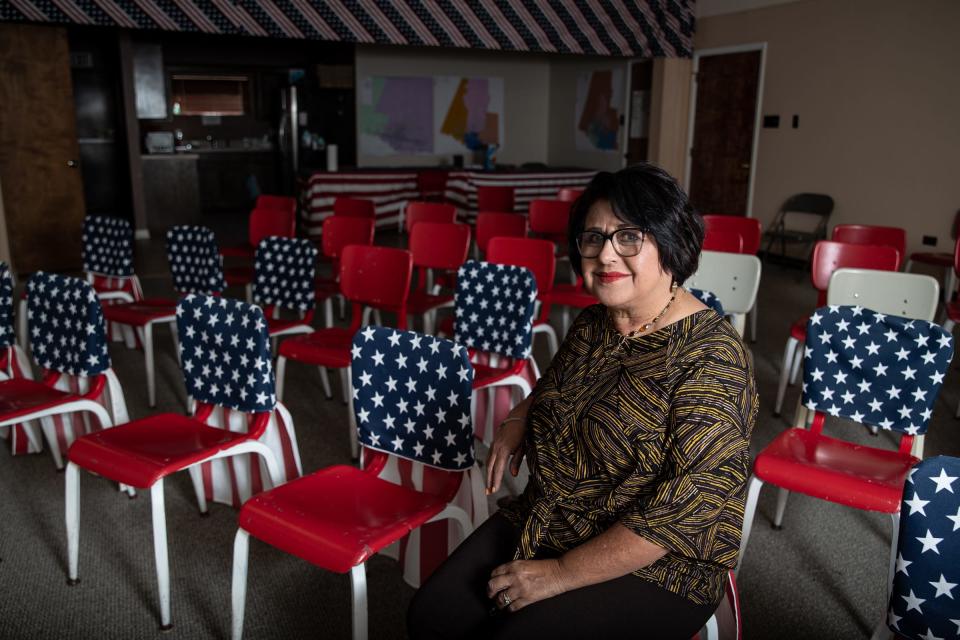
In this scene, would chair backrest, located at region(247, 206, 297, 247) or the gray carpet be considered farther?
chair backrest, located at region(247, 206, 297, 247)

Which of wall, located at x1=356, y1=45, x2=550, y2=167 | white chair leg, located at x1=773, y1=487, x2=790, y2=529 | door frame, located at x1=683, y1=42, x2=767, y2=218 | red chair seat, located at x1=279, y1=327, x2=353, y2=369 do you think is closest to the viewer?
white chair leg, located at x1=773, y1=487, x2=790, y2=529

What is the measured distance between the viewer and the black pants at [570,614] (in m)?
1.60

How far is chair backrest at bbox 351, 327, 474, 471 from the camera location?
2.21 m

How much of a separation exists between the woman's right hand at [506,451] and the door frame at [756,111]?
700 centimetres

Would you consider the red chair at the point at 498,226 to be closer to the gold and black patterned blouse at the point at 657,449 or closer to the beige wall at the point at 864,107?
the gold and black patterned blouse at the point at 657,449

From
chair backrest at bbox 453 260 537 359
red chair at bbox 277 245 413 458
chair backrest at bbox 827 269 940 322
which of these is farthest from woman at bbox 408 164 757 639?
chair backrest at bbox 827 269 940 322

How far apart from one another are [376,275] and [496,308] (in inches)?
32.7

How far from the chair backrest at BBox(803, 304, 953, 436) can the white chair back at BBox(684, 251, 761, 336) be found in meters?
1.25

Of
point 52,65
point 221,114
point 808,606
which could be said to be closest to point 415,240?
point 808,606

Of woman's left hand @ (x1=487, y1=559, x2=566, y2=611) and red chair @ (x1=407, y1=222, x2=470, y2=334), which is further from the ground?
red chair @ (x1=407, y1=222, x2=470, y2=334)

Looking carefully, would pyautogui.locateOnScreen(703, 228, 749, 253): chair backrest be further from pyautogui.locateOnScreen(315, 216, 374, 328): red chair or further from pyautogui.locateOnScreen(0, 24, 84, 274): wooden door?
pyautogui.locateOnScreen(0, 24, 84, 274): wooden door

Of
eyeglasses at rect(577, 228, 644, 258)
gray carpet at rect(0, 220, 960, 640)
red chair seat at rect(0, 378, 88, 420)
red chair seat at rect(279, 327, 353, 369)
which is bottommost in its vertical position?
gray carpet at rect(0, 220, 960, 640)

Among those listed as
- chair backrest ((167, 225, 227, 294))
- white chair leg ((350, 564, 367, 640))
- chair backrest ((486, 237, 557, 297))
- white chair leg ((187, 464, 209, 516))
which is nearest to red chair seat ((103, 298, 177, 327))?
chair backrest ((167, 225, 227, 294))

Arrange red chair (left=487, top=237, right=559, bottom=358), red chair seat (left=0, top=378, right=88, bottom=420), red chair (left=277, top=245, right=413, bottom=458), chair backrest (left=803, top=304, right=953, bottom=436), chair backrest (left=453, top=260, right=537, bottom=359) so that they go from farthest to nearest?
red chair (left=487, top=237, right=559, bottom=358)
red chair (left=277, top=245, right=413, bottom=458)
chair backrest (left=453, top=260, right=537, bottom=359)
red chair seat (left=0, top=378, right=88, bottom=420)
chair backrest (left=803, top=304, right=953, bottom=436)
